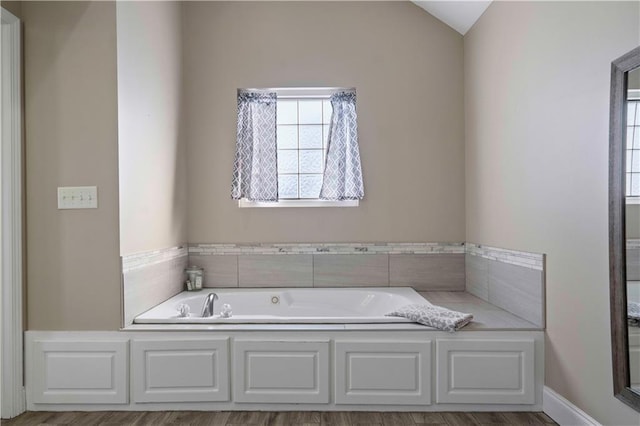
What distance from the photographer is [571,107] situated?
2.03 metres

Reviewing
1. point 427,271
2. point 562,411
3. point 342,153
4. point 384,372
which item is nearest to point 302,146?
point 342,153

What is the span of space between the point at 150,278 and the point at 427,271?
1.98 meters

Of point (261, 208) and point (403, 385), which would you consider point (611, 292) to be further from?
point (261, 208)

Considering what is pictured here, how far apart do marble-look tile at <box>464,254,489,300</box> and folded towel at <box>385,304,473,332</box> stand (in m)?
0.66

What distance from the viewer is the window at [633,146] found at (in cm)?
162

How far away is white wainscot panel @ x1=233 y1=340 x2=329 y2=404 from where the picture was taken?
2.29m

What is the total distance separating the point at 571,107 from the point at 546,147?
0.26 m

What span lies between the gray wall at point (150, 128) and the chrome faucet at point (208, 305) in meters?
0.47

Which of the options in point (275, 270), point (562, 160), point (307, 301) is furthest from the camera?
point (275, 270)

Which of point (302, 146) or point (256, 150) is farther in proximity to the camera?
point (302, 146)

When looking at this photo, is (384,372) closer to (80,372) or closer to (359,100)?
(80,372)

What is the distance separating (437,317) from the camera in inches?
91.4

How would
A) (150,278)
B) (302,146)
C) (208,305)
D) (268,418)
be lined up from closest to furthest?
(268,418), (150,278), (208,305), (302,146)

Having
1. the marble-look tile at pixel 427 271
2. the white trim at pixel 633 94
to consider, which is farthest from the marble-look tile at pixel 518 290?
the white trim at pixel 633 94
